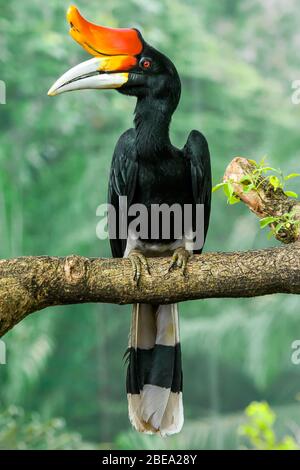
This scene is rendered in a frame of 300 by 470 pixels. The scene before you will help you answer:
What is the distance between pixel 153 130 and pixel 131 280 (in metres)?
0.67

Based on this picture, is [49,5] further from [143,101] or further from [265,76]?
[143,101]

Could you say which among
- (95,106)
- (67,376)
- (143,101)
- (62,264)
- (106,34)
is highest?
(95,106)

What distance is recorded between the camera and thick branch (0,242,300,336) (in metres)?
1.68

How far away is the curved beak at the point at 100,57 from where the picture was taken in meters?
2.10

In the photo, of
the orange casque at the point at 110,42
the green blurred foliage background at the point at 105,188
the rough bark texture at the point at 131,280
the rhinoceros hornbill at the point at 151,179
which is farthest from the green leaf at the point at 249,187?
the green blurred foliage background at the point at 105,188

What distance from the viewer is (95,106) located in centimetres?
447

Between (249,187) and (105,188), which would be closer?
(249,187)

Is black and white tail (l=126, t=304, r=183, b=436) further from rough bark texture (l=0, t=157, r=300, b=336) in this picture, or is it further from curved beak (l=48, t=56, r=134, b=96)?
curved beak (l=48, t=56, r=134, b=96)

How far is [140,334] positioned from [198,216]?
0.44 meters

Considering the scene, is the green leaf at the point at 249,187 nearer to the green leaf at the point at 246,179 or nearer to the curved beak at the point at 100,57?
the green leaf at the point at 246,179

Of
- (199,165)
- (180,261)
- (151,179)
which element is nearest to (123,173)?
(151,179)

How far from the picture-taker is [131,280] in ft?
5.74

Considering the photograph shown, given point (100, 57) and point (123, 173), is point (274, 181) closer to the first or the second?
point (123, 173)

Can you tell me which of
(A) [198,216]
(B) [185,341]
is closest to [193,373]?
(B) [185,341]
